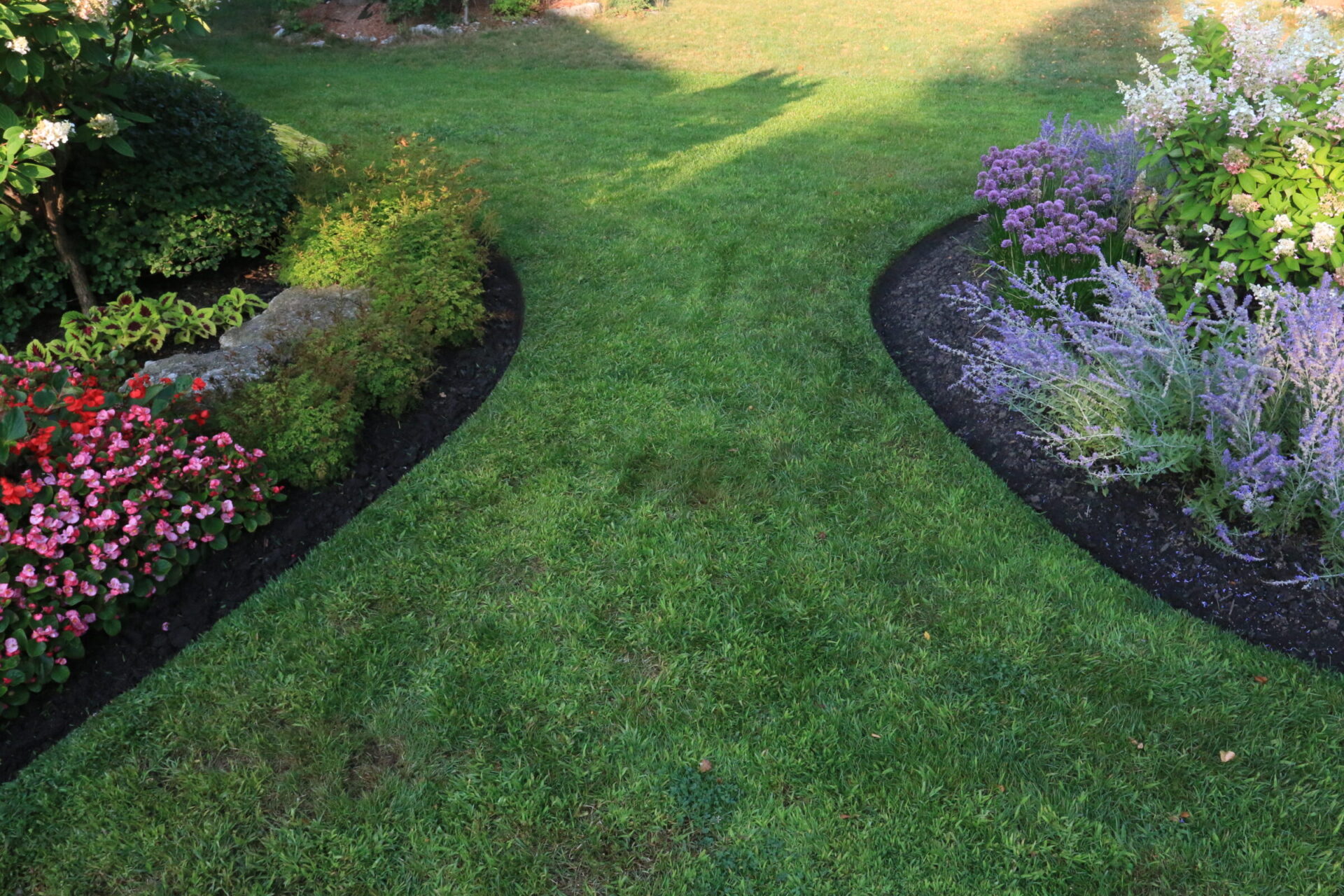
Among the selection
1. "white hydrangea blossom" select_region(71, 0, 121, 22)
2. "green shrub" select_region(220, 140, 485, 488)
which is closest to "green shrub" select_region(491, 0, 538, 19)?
"green shrub" select_region(220, 140, 485, 488)

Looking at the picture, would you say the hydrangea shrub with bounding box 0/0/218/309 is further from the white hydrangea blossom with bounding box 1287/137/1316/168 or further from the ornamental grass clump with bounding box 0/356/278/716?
the white hydrangea blossom with bounding box 1287/137/1316/168

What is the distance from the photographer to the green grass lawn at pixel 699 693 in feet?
8.31

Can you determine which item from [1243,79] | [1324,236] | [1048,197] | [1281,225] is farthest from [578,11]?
[1324,236]

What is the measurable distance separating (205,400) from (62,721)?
1569 mm

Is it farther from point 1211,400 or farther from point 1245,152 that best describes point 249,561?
point 1245,152

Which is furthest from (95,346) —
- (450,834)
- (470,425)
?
(450,834)

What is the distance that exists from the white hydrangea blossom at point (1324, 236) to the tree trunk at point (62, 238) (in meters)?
6.42

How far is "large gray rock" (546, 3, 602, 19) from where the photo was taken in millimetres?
16312

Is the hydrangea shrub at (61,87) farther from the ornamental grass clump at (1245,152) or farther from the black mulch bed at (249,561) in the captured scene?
the ornamental grass clump at (1245,152)

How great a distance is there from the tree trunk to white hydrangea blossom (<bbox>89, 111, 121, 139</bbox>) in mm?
476

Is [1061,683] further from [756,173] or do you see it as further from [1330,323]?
[756,173]

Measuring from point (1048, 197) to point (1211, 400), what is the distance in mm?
2741

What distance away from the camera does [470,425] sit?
4.54 meters

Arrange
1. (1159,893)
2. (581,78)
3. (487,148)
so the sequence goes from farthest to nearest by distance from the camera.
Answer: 1. (581,78)
2. (487,148)
3. (1159,893)
